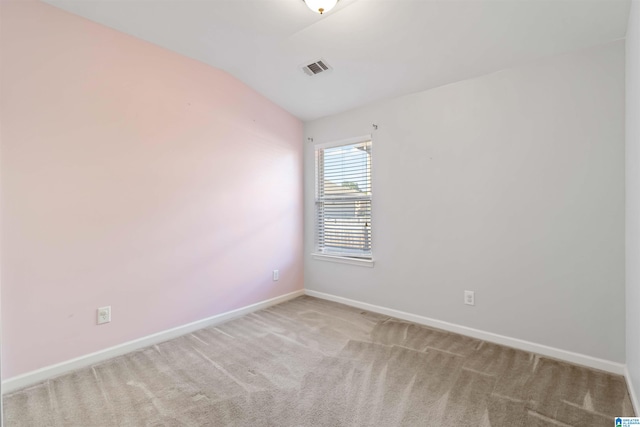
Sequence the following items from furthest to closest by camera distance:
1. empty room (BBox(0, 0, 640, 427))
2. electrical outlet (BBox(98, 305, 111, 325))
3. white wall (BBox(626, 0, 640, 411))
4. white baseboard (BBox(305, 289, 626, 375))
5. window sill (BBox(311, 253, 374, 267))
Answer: window sill (BBox(311, 253, 374, 267)) < electrical outlet (BBox(98, 305, 111, 325)) < white baseboard (BBox(305, 289, 626, 375)) < empty room (BBox(0, 0, 640, 427)) < white wall (BBox(626, 0, 640, 411))

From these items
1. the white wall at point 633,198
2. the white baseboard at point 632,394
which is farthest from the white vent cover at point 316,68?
the white baseboard at point 632,394

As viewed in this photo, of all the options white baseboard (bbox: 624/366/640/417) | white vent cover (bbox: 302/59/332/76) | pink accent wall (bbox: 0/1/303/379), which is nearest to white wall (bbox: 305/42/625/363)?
white baseboard (bbox: 624/366/640/417)

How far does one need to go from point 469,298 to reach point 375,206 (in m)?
1.30

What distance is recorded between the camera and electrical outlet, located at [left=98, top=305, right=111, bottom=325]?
2279 mm

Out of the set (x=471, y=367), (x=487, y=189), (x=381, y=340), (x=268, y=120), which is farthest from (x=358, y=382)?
(x=268, y=120)

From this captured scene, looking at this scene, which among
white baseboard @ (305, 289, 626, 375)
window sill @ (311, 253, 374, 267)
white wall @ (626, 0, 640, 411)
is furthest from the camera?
window sill @ (311, 253, 374, 267)

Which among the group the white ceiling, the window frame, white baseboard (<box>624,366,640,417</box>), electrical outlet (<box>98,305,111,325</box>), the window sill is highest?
the white ceiling

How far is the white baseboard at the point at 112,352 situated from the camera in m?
1.93

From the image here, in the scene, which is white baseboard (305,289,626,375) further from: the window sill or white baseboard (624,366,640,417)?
the window sill

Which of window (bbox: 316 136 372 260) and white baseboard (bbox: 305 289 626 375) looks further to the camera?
window (bbox: 316 136 372 260)

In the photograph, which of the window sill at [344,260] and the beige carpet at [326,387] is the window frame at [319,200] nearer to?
the window sill at [344,260]

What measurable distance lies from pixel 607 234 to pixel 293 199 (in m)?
3.01

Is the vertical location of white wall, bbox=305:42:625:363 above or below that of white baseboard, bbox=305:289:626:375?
above

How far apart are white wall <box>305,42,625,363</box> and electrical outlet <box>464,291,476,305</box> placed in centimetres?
5
